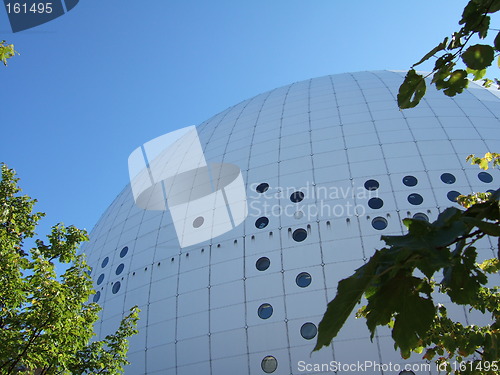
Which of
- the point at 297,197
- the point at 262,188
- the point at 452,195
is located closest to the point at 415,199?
the point at 452,195

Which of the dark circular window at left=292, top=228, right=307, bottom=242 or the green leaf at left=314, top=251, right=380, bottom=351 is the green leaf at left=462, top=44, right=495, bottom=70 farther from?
the dark circular window at left=292, top=228, right=307, bottom=242

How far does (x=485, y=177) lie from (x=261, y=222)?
313 inches

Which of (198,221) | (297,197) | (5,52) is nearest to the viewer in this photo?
(5,52)

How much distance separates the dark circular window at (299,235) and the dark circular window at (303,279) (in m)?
1.26

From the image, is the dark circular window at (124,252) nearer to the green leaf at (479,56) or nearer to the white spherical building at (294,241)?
the white spherical building at (294,241)

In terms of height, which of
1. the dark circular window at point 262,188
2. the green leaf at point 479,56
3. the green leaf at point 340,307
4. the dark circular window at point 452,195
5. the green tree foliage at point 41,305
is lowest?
the green leaf at point 340,307

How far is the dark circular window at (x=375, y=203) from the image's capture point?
16461mm

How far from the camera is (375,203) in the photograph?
1655 cm

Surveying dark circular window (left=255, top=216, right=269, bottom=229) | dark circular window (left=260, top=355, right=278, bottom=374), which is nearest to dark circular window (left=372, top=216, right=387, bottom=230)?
dark circular window (left=255, top=216, right=269, bottom=229)

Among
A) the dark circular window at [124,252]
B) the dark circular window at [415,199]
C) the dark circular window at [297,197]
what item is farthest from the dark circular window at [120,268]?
the dark circular window at [415,199]

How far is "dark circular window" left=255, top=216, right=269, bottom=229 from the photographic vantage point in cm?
1703

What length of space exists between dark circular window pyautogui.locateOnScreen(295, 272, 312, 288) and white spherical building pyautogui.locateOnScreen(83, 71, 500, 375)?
0.03 metres

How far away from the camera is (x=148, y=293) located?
17.8 m

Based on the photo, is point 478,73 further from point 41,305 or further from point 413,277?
point 41,305
